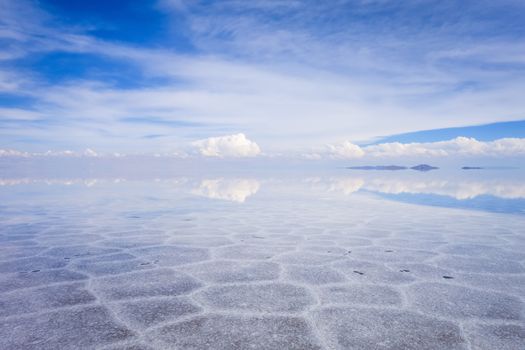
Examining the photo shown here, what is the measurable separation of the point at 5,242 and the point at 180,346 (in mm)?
6061

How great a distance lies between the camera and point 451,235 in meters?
8.27

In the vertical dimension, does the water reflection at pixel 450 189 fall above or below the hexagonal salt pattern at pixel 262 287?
below

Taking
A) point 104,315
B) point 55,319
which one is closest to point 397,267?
point 104,315

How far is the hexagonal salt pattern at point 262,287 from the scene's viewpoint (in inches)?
135

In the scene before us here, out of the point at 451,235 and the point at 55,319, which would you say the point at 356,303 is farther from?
the point at 451,235

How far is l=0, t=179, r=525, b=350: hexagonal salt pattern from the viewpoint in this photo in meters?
3.44

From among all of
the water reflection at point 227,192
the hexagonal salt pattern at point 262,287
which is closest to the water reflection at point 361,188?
the water reflection at point 227,192

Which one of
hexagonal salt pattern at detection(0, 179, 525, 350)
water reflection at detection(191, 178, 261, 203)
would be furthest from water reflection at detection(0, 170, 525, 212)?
hexagonal salt pattern at detection(0, 179, 525, 350)

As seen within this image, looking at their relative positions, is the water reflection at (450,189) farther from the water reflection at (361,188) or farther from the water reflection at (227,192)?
the water reflection at (227,192)

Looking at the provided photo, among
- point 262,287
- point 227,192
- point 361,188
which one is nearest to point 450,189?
point 361,188

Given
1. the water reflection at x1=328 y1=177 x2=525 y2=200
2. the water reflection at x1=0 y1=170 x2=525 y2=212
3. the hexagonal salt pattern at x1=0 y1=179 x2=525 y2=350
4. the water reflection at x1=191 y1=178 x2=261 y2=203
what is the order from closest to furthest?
the hexagonal salt pattern at x1=0 y1=179 x2=525 y2=350 < the water reflection at x1=0 y1=170 x2=525 y2=212 < the water reflection at x1=191 y1=178 x2=261 y2=203 < the water reflection at x1=328 y1=177 x2=525 y2=200

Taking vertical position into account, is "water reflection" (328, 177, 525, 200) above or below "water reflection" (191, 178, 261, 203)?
below

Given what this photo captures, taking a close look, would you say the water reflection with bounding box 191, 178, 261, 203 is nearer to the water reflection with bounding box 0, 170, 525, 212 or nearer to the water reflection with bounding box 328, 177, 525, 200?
the water reflection with bounding box 0, 170, 525, 212

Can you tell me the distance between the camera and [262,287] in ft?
15.4
